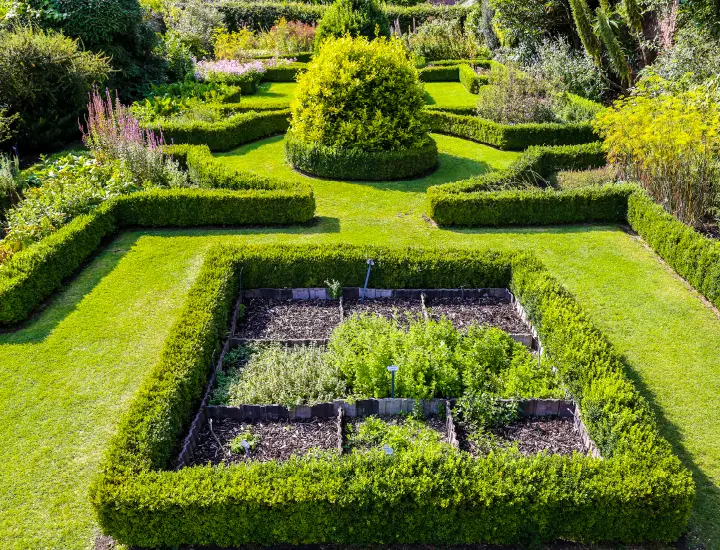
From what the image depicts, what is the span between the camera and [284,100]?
2003 centimetres

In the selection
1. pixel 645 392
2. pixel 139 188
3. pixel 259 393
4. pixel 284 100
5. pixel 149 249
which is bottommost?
pixel 645 392

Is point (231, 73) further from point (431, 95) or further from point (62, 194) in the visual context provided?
point (62, 194)

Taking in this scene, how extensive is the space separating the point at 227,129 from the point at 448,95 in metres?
10.1

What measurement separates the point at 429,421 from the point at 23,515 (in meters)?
3.82

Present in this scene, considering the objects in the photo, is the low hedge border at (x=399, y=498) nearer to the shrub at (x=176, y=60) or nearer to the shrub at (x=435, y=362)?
the shrub at (x=435, y=362)

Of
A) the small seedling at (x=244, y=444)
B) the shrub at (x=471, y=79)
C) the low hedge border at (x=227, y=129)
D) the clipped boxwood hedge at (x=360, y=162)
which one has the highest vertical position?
the shrub at (x=471, y=79)

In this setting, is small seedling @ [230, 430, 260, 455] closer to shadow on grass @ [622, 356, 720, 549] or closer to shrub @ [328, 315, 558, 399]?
shrub @ [328, 315, 558, 399]

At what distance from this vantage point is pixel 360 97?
12.7 meters

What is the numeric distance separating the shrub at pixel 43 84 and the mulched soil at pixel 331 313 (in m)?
9.61

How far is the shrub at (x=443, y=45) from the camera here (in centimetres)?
2700

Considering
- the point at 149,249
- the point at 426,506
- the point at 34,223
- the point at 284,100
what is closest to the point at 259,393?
the point at 426,506

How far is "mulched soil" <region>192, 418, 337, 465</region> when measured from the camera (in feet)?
18.0

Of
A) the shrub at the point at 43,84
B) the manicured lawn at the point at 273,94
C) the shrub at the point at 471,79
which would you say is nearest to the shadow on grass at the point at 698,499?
the shrub at the point at 43,84

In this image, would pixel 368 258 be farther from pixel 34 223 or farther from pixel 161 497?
pixel 34 223
